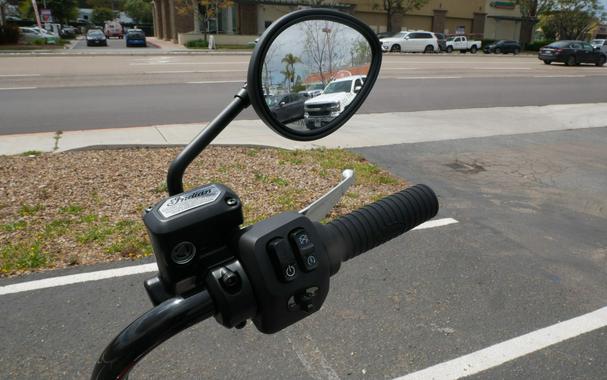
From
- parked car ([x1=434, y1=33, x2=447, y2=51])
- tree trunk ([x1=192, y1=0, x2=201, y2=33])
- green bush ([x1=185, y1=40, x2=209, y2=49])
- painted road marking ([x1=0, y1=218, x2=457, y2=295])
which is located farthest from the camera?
parked car ([x1=434, y1=33, x2=447, y2=51])

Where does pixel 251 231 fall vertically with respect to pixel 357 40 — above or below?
below

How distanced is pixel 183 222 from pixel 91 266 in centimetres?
335

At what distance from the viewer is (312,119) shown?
1481 millimetres

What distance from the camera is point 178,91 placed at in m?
14.4

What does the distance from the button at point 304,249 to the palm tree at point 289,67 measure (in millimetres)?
500

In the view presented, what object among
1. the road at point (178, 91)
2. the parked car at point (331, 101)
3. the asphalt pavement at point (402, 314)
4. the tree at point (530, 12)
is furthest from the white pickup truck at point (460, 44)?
the parked car at point (331, 101)

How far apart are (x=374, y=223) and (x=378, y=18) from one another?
54.0 metres

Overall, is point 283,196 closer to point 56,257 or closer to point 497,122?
point 56,257

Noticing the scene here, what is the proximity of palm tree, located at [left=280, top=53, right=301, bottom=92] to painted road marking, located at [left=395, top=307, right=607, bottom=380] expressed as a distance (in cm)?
208

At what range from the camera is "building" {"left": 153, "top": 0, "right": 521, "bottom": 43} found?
1773 inches

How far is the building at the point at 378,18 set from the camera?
45.0 metres

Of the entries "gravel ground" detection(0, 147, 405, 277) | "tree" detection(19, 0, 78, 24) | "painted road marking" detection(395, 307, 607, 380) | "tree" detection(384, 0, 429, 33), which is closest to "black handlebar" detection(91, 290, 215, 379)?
"painted road marking" detection(395, 307, 607, 380)

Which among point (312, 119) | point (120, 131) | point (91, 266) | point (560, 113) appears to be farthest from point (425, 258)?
point (560, 113)

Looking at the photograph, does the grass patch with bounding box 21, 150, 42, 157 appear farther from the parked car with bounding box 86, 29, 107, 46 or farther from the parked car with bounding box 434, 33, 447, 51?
the parked car with bounding box 434, 33, 447, 51
